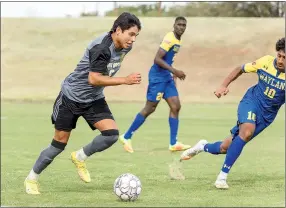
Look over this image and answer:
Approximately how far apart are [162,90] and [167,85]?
139mm

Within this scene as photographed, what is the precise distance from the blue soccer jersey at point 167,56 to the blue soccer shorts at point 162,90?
8 cm

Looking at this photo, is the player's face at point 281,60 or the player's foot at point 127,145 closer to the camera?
the player's face at point 281,60

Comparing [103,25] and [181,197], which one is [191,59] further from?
[181,197]

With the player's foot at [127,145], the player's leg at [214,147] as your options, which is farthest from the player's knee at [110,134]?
the player's foot at [127,145]

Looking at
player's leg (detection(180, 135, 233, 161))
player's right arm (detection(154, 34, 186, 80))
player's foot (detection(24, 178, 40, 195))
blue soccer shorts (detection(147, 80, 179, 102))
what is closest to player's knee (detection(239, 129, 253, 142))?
player's leg (detection(180, 135, 233, 161))

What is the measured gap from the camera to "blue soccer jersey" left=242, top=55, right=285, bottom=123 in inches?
372

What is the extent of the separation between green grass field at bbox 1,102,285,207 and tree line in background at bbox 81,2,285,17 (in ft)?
83.1

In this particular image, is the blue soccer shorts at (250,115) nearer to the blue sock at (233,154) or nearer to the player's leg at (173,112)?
the blue sock at (233,154)

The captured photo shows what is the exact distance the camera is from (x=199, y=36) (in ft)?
138

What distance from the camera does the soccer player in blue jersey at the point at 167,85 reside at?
14.1 m

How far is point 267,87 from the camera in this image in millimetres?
9570

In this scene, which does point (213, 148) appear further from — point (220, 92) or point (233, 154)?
point (220, 92)

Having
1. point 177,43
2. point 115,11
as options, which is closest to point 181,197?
point 177,43

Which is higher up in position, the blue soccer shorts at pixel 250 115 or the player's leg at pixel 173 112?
the blue soccer shorts at pixel 250 115
